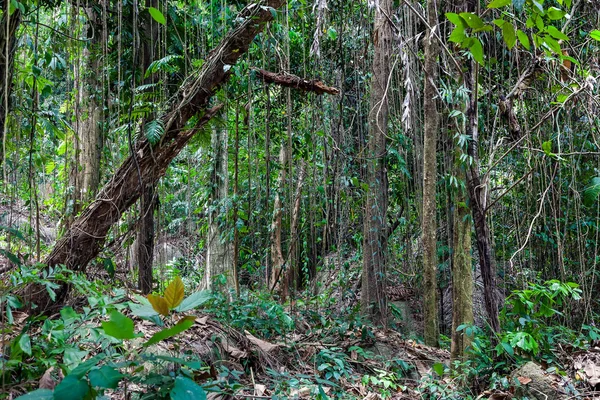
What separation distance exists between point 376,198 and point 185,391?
331cm

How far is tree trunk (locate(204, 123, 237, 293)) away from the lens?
4.75 metres

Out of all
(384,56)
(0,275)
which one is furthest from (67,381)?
(384,56)

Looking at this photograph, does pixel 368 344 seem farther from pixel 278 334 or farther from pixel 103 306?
pixel 103 306

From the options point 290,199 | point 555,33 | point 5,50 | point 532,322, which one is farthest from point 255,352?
point 555,33

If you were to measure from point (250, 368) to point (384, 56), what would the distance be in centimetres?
293

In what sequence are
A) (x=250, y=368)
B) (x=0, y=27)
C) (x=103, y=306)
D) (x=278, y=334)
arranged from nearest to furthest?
(x=103, y=306), (x=0, y=27), (x=250, y=368), (x=278, y=334)

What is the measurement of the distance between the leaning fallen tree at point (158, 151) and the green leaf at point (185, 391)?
1.71m

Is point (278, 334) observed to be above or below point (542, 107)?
below

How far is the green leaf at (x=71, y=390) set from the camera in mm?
1182

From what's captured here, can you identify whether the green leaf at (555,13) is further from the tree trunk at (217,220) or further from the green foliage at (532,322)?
the tree trunk at (217,220)

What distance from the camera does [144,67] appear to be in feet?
12.5

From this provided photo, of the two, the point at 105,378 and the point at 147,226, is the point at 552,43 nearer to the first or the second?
the point at 105,378

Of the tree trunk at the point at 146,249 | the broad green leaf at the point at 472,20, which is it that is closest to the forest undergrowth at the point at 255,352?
the tree trunk at the point at 146,249

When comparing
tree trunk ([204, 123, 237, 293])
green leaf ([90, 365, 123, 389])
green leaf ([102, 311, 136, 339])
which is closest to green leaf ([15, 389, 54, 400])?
green leaf ([90, 365, 123, 389])
